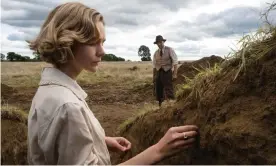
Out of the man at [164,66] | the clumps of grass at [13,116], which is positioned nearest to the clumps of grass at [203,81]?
the clumps of grass at [13,116]

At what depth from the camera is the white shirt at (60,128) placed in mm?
1796

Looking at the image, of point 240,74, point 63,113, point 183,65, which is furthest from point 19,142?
point 183,65

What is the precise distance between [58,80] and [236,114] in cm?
127

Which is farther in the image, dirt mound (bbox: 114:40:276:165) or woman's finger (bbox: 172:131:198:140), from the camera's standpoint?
dirt mound (bbox: 114:40:276:165)

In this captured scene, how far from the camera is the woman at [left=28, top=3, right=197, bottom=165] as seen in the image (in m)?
1.81

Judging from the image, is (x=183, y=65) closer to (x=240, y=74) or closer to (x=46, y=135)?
(x=240, y=74)

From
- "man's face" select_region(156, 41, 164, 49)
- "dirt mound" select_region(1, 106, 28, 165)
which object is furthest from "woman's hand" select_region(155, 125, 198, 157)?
"man's face" select_region(156, 41, 164, 49)

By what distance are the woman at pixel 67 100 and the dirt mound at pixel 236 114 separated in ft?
1.69

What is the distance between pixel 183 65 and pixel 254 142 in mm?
13263

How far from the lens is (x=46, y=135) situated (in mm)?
1831

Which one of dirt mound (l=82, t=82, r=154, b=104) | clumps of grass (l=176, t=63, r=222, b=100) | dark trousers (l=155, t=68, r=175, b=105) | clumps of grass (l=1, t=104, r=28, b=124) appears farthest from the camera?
dirt mound (l=82, t=82, r=154, b=104)

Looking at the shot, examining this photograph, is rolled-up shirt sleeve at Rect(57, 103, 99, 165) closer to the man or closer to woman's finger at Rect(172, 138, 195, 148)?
woman's finger at Rect(172, 138, 195, 148)

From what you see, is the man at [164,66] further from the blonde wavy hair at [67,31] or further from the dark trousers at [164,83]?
the blonde wavy hair at [67,31]

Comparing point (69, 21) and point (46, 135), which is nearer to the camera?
point (46, 135)
